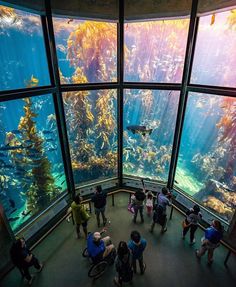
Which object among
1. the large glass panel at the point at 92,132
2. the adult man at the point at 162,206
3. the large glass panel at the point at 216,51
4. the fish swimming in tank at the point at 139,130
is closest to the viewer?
the large glass panel at the point at 216,51

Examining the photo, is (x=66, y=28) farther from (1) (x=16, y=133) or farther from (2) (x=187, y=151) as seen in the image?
(2) (x=187, y=151)

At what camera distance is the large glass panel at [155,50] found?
12.2 ft

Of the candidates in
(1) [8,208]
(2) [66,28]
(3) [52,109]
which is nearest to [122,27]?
(2) [66,28]

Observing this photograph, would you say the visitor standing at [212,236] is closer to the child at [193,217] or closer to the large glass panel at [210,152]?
the child at [193,217]

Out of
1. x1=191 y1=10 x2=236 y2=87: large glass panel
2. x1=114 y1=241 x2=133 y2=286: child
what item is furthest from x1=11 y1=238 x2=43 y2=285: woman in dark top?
x1=191 y1=10 x2=236 y2=87: large glass panel

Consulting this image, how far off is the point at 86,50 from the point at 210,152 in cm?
367

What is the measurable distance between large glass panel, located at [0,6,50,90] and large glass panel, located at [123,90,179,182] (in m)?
2.04

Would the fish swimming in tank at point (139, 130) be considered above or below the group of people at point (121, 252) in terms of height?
above

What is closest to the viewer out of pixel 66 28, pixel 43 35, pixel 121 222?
pixel 43 35

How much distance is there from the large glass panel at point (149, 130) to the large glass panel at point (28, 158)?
6.16 feet

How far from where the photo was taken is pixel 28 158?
363 cm

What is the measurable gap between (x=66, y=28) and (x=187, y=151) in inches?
152

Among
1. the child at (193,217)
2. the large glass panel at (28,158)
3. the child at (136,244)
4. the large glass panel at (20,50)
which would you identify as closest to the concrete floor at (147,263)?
the child at (193,217)

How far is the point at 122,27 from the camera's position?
369cm
